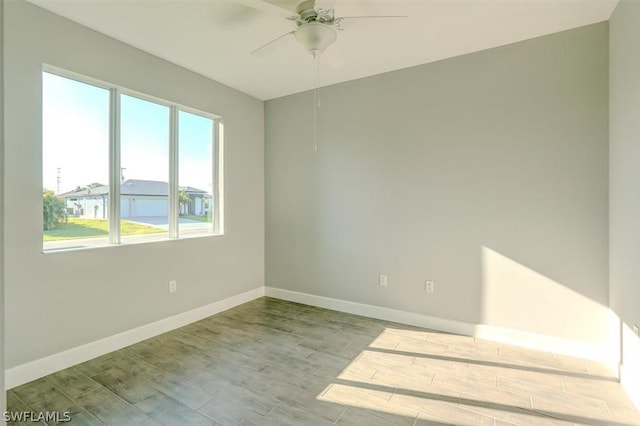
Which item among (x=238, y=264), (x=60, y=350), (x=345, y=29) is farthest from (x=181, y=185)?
(x=345, y=29)

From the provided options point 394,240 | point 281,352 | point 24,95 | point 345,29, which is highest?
point 345,29

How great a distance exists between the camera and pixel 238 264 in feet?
13.2

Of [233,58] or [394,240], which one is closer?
[233,58]

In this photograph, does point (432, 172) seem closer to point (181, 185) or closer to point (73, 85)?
point (181, 185)

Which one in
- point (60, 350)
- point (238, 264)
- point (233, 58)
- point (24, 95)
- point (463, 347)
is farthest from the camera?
point (238, 264)

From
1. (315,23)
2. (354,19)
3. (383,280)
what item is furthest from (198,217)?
(354,19)

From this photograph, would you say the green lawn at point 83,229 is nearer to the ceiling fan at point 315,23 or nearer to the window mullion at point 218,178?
the window mullion at point 218,178

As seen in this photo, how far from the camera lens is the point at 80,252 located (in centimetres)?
254

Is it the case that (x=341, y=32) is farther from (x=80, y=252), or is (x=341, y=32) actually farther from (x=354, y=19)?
(x=80, y=252)

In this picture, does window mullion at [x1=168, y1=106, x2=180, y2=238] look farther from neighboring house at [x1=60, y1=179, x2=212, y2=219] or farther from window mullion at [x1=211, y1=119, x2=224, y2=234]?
window mullion at [x1=211, y1=119, x2=224, y2=234]

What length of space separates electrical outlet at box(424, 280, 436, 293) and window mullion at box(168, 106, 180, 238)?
8.78ft

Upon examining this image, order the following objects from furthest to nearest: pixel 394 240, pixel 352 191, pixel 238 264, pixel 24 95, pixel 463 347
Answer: pixel 238 264 → pixel 352 191 → pixel 394 240 → pixel 463 347 → pixel 24 95

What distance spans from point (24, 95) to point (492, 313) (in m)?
4.17

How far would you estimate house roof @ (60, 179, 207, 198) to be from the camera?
2643mm
